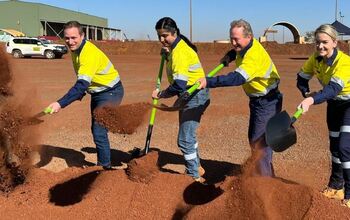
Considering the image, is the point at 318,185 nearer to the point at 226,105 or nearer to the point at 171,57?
the point at 171,57

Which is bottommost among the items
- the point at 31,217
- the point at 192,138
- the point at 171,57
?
the point at 31,217

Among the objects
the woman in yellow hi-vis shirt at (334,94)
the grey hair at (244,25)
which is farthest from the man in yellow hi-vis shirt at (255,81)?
the woman in yellow hi-vis shirt at (334,94)

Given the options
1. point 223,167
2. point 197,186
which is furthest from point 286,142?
point 223,167

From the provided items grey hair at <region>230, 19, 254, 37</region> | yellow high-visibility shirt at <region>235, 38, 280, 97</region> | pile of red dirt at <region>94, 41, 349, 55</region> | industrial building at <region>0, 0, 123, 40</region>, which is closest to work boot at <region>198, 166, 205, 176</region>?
yellow high-visibility shirt at <region>235, 38, 280, 97</region>

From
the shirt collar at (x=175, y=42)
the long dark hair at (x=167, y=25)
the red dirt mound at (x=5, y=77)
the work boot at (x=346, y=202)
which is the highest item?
the long dark hair at (x=167, y=25)

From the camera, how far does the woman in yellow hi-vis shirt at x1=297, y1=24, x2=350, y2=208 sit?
3.72 m

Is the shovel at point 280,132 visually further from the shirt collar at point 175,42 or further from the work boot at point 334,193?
the shirt collar at point 175,42

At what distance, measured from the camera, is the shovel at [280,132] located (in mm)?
3727

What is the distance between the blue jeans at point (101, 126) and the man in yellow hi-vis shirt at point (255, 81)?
4.32ft

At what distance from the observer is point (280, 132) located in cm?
374

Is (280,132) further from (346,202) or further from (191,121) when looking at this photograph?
(191,121)

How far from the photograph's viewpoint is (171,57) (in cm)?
445

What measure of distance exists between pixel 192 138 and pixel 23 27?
6030 cm

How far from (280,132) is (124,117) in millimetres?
1679
